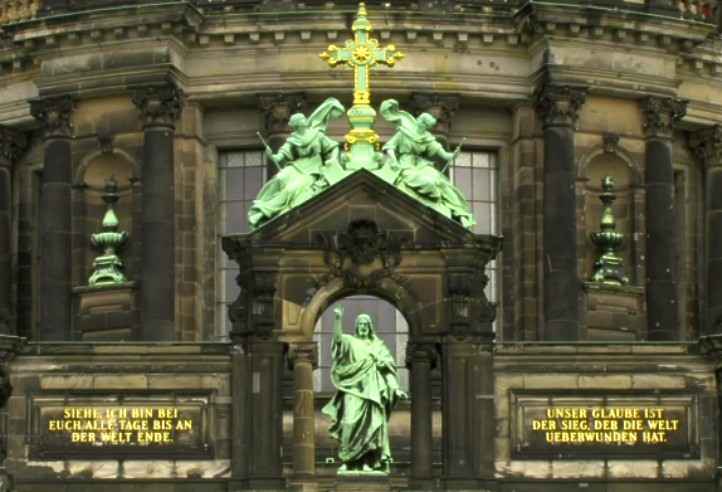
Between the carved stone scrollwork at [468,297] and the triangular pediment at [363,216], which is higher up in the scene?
the triangular pediment at [363,216]

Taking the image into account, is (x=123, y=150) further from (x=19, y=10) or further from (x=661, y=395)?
(x=661, y=395)

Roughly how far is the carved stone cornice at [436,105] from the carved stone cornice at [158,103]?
471cm

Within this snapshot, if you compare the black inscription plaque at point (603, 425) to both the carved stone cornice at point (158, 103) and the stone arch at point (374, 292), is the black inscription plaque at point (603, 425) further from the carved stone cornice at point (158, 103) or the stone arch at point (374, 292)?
the carved stone cornice at point (158, 103)

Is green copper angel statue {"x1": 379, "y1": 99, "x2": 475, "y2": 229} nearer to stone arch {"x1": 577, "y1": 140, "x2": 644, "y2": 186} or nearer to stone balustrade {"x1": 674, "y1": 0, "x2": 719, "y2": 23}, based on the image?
stone arch {"x1": 577, "y1": 140, "x2": 644, "y2": 186}

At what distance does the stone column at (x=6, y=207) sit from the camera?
232 ft

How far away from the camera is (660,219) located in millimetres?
69500

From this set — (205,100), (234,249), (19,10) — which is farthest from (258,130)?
(234,249)

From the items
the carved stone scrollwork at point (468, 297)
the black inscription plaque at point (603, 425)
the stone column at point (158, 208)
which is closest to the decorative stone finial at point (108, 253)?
the stone column at point (158, 208)

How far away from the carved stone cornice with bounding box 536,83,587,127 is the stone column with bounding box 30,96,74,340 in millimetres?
9372

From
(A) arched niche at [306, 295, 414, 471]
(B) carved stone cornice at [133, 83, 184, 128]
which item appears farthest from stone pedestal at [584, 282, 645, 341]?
(B) carved stone cornice at [133, 83, 184, 128]

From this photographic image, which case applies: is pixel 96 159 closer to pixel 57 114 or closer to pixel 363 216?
pixel 57 114

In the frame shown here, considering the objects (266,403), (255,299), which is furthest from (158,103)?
(266,403)

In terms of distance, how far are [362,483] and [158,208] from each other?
44.0 feet

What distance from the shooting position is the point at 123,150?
69438 mm
